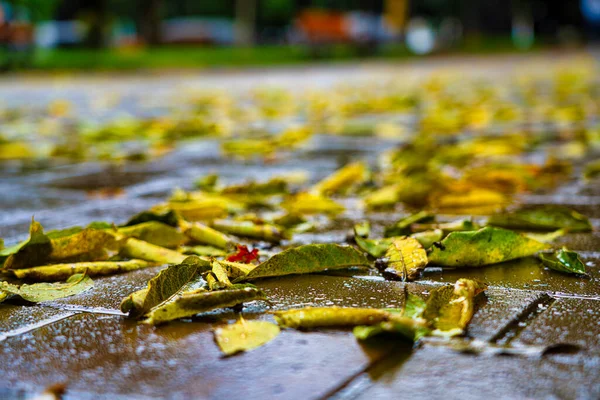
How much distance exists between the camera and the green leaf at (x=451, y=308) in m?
1.25

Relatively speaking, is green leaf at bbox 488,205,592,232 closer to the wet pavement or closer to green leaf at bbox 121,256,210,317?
the wet pavement

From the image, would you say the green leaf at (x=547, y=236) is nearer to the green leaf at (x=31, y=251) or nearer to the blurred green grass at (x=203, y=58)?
the green leaf at (x=31, y=251)

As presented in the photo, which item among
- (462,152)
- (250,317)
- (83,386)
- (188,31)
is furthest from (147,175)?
(188,31)

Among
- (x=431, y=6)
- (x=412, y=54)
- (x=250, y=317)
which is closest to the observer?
(x=250, y=317)

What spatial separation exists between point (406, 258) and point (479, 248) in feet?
0.50

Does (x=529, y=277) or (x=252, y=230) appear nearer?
(x=529, y=277)

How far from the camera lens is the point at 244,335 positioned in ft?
4.09

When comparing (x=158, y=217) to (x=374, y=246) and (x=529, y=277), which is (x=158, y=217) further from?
(x=529, y=277)

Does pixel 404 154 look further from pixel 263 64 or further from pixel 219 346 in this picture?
pixel 263 64

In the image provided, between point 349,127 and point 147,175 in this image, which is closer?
point 147,175

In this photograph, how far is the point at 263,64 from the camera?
2009cm

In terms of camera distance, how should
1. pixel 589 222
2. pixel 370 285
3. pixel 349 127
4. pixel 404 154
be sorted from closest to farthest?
pixel 370 285 < pixel 589 222 < pixel 404 154 < pixel 349 127

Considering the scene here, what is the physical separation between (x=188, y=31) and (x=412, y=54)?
15.3m

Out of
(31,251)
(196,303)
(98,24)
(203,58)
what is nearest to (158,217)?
(31,251)
